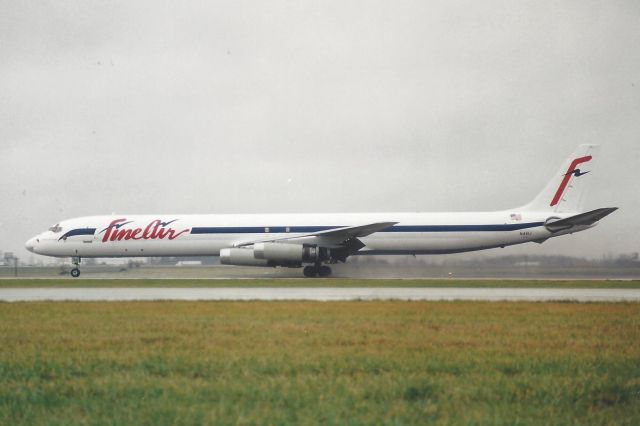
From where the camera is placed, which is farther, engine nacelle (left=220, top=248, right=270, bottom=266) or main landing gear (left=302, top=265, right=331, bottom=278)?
main landing gear (left=302, top=265, right=331, bottom=278)

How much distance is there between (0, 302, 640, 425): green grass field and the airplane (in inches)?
708

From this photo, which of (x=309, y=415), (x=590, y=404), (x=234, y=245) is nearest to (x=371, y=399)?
(x=309, y=415)

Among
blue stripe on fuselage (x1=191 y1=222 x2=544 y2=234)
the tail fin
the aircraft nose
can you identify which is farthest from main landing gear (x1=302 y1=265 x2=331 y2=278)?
the aircraft nose

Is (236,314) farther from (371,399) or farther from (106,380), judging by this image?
(371,399)

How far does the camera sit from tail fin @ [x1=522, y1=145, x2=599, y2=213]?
97.1ft

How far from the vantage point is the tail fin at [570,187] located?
29594mm

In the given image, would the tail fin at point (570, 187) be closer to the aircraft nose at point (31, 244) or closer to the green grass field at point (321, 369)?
the green grass field at point (321, 369)

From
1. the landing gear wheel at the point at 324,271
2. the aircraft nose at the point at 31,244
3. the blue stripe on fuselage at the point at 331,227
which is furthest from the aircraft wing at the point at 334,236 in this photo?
the aircraft nose at the point at 31,244

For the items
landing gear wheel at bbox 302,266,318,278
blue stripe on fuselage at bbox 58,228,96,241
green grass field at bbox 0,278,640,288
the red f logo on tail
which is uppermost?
the red f logo on tail

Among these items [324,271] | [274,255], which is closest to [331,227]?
[324,271]

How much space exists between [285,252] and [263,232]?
293 centimetres

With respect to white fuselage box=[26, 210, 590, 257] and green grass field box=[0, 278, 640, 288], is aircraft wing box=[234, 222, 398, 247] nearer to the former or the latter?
white fuselage box=[26, 210, 590, 257]

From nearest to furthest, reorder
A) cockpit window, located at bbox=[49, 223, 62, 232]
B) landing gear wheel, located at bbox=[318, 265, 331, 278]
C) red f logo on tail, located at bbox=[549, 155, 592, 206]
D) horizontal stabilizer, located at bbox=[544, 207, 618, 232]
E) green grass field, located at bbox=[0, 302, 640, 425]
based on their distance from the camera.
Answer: green grass field, located at bbox=[0, 302, 640, 425] → horizontal stabilizer, located at bbox=[544, 207, 618, 232] → landing gear wheel, located at bbox=[318, 265, 331, 278] → red f logo on tail, located at bbox=[549, 155, 592, 206] → cockpit window, located at bbox=[49, 223, 62, 232]

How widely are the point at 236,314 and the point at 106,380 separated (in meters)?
5.56
